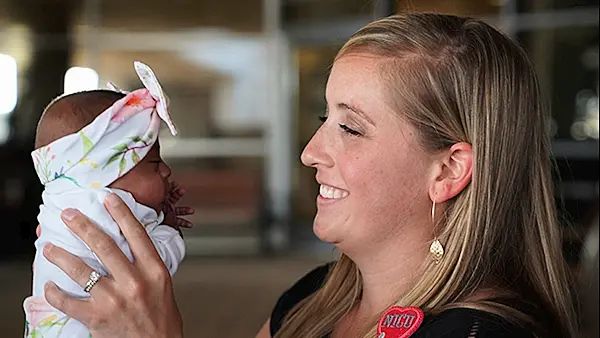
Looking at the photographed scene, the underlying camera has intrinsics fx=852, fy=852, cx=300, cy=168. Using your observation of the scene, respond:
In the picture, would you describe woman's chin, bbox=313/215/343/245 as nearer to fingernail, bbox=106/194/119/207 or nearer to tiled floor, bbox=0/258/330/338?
fingernail, bbox=106/194/119/207

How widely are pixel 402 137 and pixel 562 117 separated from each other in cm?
720

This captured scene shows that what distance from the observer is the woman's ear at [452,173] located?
4.27ft

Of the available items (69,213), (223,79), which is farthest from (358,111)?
(223,79)

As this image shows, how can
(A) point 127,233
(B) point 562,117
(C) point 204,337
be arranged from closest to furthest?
(A) point 127,233
(C) point 204,337
(B) point 562,117

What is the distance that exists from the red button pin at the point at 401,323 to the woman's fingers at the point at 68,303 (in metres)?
0.42

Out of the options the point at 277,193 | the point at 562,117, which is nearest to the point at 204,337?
the point at 277,193

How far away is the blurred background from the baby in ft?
22.4

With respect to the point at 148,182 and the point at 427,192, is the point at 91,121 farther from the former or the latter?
the point at 427,192

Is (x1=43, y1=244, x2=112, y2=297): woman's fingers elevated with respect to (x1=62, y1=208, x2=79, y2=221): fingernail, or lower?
lower

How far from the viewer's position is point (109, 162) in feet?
4.31

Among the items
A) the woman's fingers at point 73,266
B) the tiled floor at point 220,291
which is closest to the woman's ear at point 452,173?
the woman's fingers at point 73,266

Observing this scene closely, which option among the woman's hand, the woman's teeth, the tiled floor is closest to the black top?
the woman's teeth

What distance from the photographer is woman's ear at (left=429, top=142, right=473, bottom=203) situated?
1302 mm

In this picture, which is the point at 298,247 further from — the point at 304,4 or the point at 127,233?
the point at 127,233
